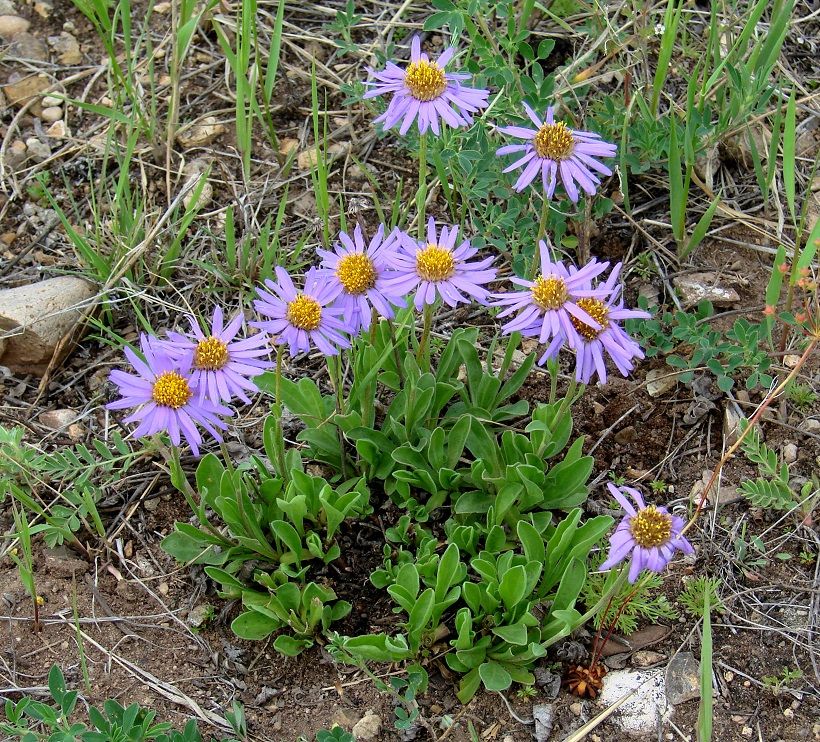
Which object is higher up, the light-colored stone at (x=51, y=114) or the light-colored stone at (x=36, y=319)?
the light-colored stone at (x=51, y=114)

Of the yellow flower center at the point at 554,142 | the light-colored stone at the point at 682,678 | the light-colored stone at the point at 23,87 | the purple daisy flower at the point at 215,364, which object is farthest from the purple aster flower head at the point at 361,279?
the light-colored stone at the point at 23,87

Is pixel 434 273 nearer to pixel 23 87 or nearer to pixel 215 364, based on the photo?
pixel 215 364

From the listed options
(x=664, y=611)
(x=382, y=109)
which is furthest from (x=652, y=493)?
(x=382, y=109)

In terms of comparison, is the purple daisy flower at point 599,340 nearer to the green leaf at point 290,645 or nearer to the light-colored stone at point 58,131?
the green leaf at point 290,645

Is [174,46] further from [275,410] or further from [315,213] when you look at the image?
[275,410]

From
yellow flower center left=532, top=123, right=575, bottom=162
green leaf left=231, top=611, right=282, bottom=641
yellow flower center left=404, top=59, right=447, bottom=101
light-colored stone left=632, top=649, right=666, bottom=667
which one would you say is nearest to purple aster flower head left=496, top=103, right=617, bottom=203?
yellow flower center left=532, top=123, right=575, bottom=162

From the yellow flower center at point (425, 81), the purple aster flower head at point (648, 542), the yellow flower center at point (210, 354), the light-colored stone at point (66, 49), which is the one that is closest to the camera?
the purple aster flower head at point (648, 542)

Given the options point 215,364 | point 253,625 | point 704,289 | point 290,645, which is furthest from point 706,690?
point 704,289

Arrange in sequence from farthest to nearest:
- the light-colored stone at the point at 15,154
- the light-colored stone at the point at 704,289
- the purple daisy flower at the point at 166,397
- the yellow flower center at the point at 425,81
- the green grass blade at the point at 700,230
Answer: the light-colored stone at the point at 15,154 → the light-colored stone at the point at 704,289 → the green grass blade at the point at 700,230 → the yellow flower center at the point at 425,81 → the purple daisy flower at the point at 166,397
